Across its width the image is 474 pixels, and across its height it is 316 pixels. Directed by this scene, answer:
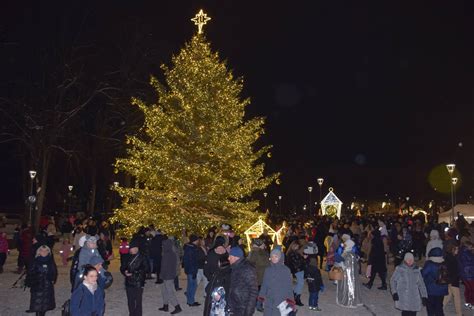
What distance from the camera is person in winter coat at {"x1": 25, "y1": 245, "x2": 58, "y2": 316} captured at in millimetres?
10805

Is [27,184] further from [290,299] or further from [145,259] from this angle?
[290,299]

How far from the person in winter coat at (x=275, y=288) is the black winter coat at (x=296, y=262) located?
5458 mm

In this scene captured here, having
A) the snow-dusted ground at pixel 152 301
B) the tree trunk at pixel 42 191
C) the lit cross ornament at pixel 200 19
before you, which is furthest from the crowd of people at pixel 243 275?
the lit cross ornament at pixel 200 19

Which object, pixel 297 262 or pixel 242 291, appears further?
pixel 297 262

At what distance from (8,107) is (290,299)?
87.9 ft

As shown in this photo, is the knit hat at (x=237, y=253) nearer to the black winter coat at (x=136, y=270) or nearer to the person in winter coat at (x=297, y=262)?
the black winter coat at (x=136, y=270)

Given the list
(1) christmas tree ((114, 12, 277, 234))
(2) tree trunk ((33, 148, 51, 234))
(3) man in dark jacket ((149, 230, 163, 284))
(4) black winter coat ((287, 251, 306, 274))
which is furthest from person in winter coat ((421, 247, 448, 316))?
(2) tree trunk ((33, 148, 51, 234))

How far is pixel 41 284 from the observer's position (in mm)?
10875

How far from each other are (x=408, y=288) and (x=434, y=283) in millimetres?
1047

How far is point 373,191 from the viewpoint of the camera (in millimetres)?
102562

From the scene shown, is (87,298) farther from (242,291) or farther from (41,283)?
(41,283)

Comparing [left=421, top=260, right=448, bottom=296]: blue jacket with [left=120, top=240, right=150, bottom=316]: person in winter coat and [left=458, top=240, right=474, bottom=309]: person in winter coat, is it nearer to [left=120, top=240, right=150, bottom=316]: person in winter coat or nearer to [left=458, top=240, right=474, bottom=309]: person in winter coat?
[left=458, top=240, right=474, bottom=309]: person in winter coat

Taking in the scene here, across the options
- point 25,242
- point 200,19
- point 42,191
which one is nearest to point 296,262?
point 25,242

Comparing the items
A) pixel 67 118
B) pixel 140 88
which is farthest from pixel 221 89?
pixel 67 118
